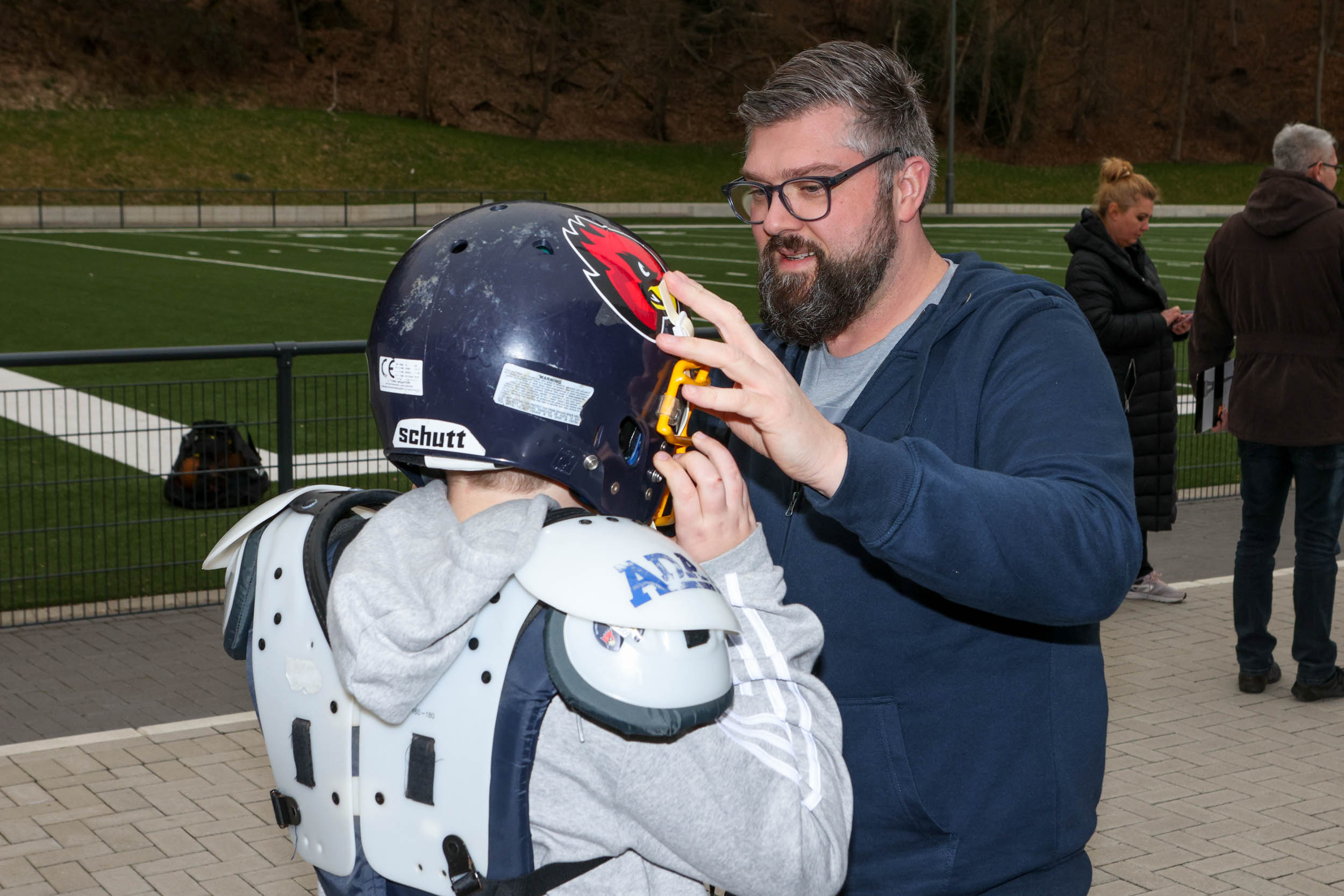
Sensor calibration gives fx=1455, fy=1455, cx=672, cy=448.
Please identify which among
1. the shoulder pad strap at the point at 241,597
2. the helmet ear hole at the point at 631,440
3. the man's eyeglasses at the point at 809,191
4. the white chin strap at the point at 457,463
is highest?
the man's eyeglasses at the point at 809,191

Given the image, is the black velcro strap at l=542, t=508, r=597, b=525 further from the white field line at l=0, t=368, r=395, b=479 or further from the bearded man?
the white field line at l=0, t=368, r=395, b=479

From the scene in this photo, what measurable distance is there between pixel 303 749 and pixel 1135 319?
22.8 ft

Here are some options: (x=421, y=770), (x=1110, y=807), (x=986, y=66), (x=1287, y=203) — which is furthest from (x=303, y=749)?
(x=986, y=66)

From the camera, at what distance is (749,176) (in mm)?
2670

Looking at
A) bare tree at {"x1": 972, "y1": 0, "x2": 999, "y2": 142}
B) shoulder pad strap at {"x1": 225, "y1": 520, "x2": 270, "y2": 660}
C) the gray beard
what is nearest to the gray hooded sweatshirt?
shoulder pad strap at {"x1": 225, "y1": 520, "x2": 270, "y2": 660}

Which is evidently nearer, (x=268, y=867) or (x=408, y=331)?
(x=408, y=331)

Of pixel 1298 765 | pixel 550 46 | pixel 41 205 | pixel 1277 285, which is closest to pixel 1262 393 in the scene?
pixel 1277 285

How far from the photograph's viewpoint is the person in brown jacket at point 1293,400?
22.8ft

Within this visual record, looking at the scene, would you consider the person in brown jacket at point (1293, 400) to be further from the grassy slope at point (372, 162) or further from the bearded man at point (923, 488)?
the grassy slope at point (372, 162)

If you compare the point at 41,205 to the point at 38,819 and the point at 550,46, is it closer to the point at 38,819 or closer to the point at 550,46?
the point at 550,46

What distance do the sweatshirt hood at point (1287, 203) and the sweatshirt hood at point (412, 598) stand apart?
618cm

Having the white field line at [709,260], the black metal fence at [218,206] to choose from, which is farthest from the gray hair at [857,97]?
the black metal fence at [218,206]

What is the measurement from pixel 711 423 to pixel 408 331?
0.67m

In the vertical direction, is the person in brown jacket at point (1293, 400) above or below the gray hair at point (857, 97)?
below
